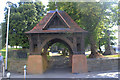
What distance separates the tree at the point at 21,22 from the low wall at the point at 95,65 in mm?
7661

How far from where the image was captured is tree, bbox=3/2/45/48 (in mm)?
22297

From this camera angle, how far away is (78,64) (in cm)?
1401

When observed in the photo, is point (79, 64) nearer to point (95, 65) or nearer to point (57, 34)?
point (95, 65)

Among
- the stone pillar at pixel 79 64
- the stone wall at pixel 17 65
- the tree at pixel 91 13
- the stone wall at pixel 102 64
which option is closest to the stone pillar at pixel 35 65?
the stone wall at pixel 17 65

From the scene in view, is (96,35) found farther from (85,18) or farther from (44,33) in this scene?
(44,33)

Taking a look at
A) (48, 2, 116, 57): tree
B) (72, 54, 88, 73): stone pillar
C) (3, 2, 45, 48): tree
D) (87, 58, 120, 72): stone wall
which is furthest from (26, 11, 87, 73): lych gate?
(3, 2, 45, 48): tree

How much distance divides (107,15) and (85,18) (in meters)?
3.19

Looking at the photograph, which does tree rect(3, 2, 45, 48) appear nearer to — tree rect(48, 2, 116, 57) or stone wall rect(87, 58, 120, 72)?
tree rect(48, 2, 116, 57)

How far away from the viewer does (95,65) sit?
14.9m

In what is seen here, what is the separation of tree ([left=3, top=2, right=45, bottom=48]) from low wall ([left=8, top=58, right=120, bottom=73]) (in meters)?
7.66

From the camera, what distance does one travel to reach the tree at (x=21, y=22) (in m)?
22.3

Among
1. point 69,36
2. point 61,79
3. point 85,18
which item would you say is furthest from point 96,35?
point 61,79

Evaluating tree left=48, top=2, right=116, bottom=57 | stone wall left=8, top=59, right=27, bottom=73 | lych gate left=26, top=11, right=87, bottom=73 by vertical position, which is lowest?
stone wall left=8, top=59, right=27, bottom=73

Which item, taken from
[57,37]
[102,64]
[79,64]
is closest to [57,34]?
[57,37]
